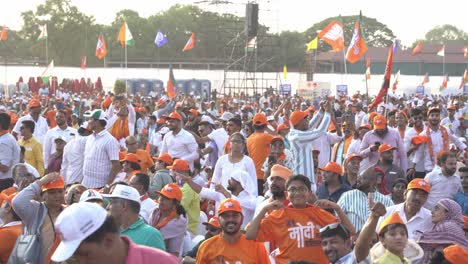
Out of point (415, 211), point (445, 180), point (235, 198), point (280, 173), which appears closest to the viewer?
point (280, 173)

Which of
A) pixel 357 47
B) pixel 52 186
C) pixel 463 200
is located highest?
pixel 357 47

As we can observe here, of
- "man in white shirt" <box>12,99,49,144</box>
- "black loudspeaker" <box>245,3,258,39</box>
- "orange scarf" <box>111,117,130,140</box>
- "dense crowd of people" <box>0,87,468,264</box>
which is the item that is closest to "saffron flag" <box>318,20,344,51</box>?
"black loudspeaker" <box>245,3,258,39</box>

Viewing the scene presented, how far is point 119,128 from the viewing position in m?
12.5

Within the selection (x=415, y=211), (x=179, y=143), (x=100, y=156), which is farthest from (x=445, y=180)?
(x=100, y=156)

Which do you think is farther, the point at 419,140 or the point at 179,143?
the point at 419,140

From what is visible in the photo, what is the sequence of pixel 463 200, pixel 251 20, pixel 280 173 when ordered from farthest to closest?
1. pixel 251 20
2. pixel 463 200
3. pixel 280 173

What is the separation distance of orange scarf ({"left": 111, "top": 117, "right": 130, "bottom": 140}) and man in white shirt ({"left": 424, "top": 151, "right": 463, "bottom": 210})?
478cm

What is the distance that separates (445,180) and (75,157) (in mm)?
4236

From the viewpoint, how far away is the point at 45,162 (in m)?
11.5

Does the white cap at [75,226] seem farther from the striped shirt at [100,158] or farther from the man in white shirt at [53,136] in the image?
the man in white shirt at [53,136]

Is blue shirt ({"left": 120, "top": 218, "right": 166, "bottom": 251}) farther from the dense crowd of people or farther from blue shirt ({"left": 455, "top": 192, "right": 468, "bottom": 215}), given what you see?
blue shirt ({"left": 455, "top": 192, "right": 468, "bottom": 215})

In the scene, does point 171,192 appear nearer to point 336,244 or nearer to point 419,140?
point 336,244

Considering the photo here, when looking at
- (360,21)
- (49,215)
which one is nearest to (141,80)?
(360,21)

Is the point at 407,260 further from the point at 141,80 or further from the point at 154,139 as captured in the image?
the point at 141,80
